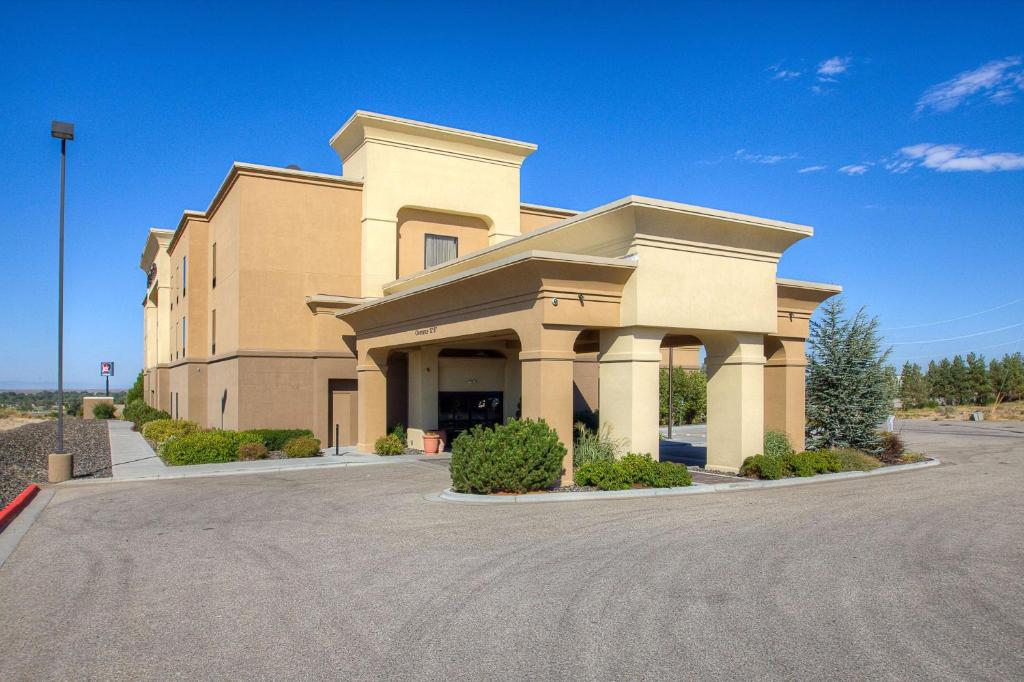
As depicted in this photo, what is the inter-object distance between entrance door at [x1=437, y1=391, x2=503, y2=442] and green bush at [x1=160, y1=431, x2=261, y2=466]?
6849mm

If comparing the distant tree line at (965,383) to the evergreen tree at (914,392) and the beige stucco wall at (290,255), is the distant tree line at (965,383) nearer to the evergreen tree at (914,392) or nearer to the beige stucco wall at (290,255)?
the evergreen tree at (914,392)

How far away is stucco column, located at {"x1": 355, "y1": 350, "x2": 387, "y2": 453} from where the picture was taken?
26.8m

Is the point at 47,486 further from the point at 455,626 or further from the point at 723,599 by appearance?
the point at 723,599

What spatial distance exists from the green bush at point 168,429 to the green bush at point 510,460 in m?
18.9

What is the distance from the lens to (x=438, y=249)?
1212 inches

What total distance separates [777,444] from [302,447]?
15.0 m

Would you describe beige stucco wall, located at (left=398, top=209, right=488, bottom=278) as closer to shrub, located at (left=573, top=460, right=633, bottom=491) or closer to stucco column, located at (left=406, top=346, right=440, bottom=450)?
stucco column, located at (left=406, top=346, right=440, bottom=450)

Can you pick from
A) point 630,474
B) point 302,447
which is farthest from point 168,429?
point 630,474

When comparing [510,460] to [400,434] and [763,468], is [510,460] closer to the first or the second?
[763,468]

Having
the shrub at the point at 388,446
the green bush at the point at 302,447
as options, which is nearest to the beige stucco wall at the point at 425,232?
the shrub at the point at 388,446

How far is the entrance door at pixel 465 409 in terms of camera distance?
28125mm

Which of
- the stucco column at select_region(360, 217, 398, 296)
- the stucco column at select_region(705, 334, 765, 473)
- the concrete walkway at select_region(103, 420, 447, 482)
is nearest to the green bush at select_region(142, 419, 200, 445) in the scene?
the concrete walkway at select_region(103, 420, 447, 482)

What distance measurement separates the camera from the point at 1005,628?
755 cm

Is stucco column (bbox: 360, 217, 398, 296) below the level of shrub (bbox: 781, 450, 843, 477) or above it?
above
